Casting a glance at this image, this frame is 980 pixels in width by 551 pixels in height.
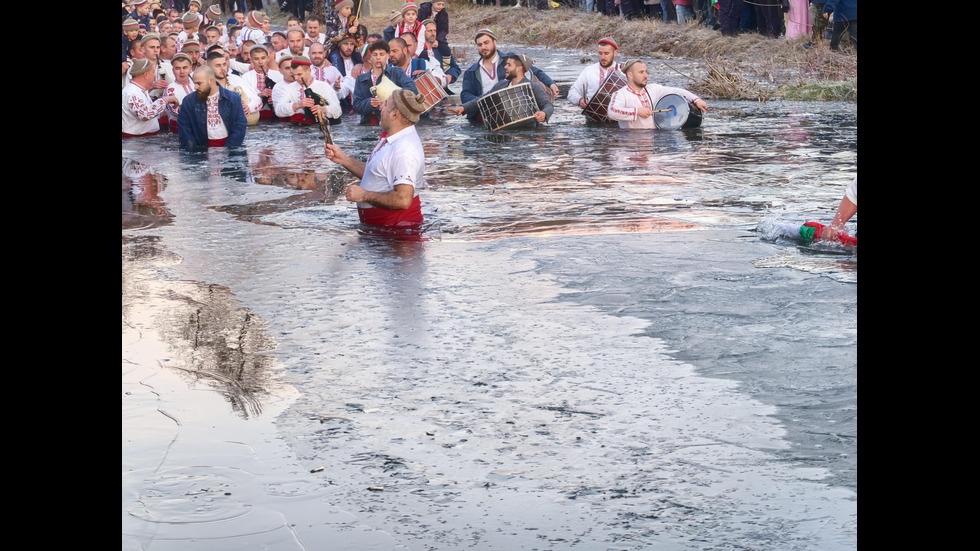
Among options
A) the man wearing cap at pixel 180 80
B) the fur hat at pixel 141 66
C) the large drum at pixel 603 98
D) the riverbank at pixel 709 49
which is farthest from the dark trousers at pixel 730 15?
the fur hat at pixel 141 66

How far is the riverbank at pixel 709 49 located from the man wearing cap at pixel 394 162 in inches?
428

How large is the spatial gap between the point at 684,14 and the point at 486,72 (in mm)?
13026

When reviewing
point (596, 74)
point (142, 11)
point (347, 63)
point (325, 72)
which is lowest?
point (596, 74)

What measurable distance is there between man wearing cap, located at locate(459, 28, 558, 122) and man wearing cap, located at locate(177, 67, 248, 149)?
2.90 meters

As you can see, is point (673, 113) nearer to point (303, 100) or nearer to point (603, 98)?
point (603, 98)

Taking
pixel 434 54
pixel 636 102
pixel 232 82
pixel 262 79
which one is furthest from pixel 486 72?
pixel 434 54

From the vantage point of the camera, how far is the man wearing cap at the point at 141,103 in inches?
575

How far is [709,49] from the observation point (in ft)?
77.9

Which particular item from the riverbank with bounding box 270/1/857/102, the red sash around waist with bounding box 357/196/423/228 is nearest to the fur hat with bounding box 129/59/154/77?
the red sash around waist with bounding box 357/196/423/228

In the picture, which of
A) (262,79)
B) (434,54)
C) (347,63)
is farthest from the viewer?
(434,54)

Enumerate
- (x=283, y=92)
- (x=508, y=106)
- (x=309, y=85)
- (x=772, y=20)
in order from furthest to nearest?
(x=772, y=20) → (x=283, y=92) → (x=309, y=85) → (x=508, y=106)

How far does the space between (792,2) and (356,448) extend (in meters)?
19.5

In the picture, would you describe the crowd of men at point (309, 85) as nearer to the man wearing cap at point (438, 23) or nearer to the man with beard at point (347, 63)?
the man with beard at point (347, 63)

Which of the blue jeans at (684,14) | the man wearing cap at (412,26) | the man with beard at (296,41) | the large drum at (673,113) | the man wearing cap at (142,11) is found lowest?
the large drum at (673,113)
